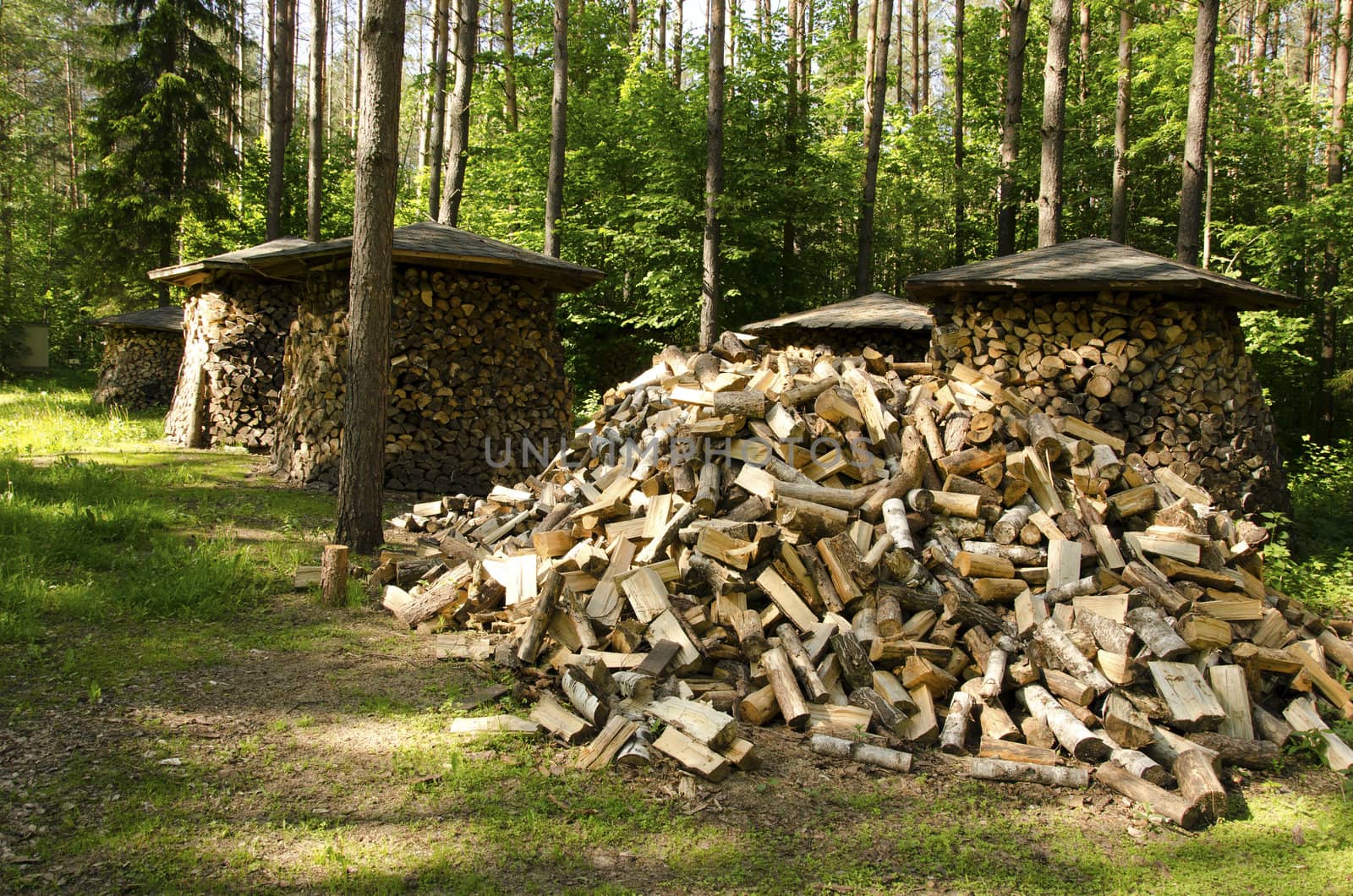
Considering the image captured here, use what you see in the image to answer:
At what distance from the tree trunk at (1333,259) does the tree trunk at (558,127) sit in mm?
13332

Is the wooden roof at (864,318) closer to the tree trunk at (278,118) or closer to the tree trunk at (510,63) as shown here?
the tree trunk at (510,63)

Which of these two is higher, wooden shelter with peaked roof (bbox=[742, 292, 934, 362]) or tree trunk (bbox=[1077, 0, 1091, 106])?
tree trunk (bbox=[1077, 0, 1091, 106])

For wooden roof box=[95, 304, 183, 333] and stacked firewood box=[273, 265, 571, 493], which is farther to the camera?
wooden roof box=[95, 304, 183, 333]

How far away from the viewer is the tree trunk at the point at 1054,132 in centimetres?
1138

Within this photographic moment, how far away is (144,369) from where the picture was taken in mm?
16625

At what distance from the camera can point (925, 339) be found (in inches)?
504

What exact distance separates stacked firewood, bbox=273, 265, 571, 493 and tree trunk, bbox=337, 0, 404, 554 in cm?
221

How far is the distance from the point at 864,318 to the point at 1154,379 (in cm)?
535

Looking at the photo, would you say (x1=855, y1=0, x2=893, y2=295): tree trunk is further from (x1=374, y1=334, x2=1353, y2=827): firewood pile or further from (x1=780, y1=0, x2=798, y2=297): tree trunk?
(x1=374, y1=334, x2=1353, y2=827): firewood pile

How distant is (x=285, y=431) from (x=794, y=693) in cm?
785

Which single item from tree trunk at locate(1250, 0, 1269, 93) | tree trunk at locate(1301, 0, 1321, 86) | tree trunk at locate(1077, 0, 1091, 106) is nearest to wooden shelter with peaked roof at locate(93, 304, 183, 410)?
tree trunk at locate(1077, 0, 1091, 106)

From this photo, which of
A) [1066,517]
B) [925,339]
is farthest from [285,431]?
[925,339]

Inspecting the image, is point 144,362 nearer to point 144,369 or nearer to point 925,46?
point 144,369

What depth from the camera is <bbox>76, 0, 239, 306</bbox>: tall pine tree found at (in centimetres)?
1883
